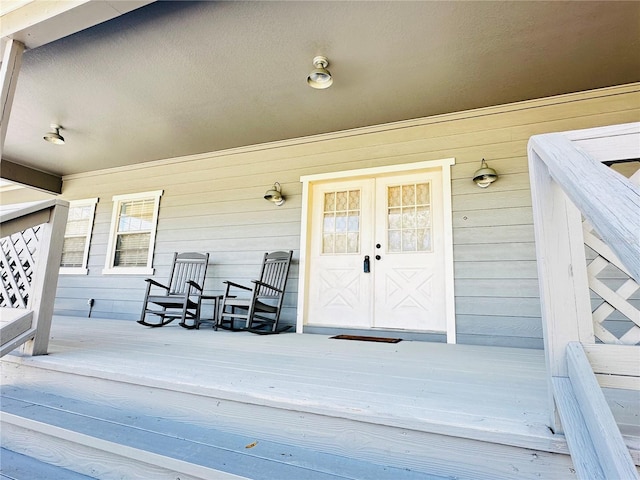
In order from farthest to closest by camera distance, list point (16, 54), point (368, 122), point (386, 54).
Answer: point (368, 122)
point (386, 54)
point (16, 54)

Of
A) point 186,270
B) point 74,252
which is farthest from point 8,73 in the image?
point 74,252

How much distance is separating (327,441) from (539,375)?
1.29 metres

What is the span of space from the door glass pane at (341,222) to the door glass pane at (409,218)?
15.1 inches

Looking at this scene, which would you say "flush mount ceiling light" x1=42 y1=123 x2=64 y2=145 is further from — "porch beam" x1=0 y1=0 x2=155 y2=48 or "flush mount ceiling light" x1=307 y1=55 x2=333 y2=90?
"flush mount ceiling light" x1=307 y1=55 x2=333 y2=90

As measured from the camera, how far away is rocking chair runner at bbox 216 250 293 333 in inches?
140

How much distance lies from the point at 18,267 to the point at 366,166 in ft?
10.3

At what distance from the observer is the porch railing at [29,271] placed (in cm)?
191

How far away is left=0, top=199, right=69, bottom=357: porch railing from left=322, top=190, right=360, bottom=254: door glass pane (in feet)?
8.29

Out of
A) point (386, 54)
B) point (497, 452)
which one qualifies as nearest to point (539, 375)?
point (497, 452)

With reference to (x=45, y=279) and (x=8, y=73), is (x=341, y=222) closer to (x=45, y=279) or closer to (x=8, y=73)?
(x=45, y=279)

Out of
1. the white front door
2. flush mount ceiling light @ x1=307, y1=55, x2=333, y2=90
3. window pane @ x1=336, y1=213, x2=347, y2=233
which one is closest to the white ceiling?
flush mount ceiling light @ x1=307, y1=55, x2=333, y2=90

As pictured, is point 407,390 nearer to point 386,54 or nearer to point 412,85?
point 386,54

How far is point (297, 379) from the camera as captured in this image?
1.51 metres

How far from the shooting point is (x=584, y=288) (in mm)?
978
